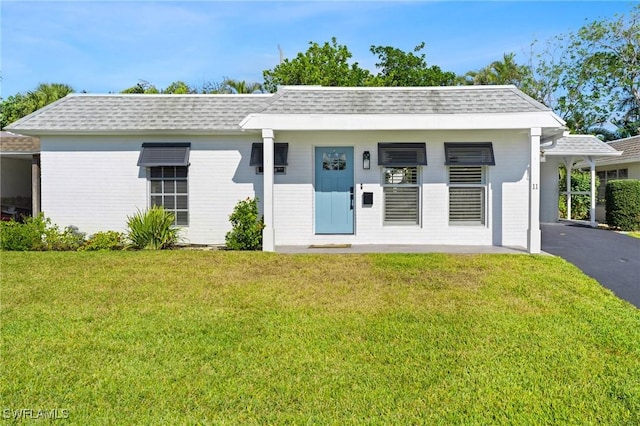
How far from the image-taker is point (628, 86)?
88.5ft

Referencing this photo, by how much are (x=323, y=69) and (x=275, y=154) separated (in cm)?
1798

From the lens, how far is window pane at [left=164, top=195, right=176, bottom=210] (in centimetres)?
1075

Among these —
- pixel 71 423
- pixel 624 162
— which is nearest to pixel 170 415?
pixel 71 423

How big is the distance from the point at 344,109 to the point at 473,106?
297 cm

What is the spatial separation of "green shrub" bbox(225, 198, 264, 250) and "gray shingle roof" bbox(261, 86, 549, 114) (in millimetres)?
2242

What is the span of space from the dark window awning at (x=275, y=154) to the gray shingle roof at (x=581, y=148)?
10414 mm

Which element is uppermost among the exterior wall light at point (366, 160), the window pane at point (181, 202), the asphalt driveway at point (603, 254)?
the exterior wall light at point (366, 160)

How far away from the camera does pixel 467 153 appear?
10070mm

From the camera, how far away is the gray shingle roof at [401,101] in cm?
963

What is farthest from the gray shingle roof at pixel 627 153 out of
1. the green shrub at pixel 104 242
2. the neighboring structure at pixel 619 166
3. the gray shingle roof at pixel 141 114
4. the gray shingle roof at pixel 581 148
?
the green shrub at pixel 104 242

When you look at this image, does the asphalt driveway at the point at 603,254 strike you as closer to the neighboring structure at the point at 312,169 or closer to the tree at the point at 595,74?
the neighboring structure at the point at 312,169

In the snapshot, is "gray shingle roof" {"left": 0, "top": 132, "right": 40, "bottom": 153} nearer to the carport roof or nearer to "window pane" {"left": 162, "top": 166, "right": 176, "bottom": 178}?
"window pane" {"left": 162, "top": 166, "right": 176, "bottom": 178}

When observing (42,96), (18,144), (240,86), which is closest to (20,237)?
(18,144)

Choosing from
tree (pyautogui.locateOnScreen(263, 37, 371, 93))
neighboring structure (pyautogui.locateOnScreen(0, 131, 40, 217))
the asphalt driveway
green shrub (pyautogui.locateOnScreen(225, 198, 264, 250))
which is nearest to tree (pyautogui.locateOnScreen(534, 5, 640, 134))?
tree (pyautogui.locateOnScreen(263, 37, 371, 93))
